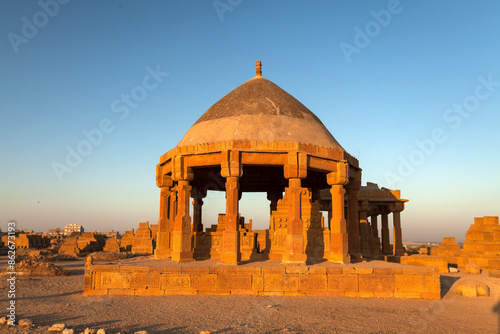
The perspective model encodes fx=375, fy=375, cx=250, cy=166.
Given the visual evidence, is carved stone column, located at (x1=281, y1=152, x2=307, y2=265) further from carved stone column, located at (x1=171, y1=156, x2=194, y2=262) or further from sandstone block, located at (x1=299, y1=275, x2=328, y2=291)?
carved stone column, located at (x1=171, y1=156, x2=194, y2=262)

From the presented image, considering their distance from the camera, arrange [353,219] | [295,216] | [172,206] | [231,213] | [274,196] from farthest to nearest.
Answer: [274,196] < [172,206] < [353,219] < [231,213] < [295,216]

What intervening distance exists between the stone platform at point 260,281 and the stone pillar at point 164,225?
14.8ft

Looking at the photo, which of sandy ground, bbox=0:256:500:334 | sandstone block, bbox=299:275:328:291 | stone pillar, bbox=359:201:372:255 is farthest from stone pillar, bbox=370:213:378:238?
sandstone block, bbox=299:275:328:291

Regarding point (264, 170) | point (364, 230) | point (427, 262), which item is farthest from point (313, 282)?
point (364, 230)

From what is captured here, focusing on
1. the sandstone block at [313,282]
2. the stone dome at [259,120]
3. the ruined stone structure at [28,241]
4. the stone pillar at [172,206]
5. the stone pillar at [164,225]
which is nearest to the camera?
the sandstone block at [313,282]

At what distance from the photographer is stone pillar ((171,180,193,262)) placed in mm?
12323

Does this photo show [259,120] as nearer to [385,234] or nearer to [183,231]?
[183,231]

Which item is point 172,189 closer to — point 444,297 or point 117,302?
point 117,302

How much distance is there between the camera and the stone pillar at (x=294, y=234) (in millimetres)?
11062

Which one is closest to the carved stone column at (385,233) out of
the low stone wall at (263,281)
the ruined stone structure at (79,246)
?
the low stone wall at (263,281)

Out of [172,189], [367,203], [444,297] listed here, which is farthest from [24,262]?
[367,203]

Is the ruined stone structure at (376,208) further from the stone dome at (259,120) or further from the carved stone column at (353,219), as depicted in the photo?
the stone dome at (259,120)

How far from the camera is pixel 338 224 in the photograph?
12.4 m

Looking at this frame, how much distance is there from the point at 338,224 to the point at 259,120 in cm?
445
